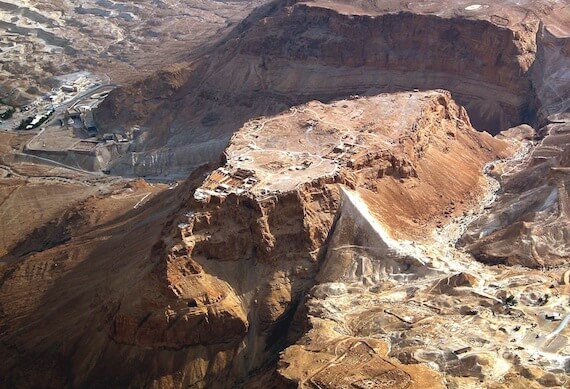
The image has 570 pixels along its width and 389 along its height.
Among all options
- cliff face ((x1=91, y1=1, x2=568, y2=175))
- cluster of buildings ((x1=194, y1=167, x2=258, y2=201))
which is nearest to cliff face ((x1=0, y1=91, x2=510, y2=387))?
cluster of buildings ((x1=194, y1=167, x2=258, y2=201))

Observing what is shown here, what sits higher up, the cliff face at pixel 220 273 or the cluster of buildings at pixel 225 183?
the cluster of buildings at pixel 225 183

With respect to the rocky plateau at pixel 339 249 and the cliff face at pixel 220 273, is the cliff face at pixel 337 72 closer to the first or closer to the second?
the rocky plateau at pixel 339 249

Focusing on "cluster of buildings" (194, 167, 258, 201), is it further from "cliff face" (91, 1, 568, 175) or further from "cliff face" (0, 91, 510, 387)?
"cliff face" (91, 1, 568, 175)

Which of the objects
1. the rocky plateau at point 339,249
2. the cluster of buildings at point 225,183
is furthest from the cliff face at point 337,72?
the cluster of buildings at point 225,183

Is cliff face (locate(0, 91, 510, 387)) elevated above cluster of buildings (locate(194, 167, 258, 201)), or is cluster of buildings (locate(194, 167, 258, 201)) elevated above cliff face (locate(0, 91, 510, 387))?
cluster of buildings (locate(194, 167, 258, 201))

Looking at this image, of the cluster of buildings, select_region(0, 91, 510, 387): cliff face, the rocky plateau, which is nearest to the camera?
the rocky plateau

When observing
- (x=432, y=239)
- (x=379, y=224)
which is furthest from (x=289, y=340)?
(x=432, y=239)

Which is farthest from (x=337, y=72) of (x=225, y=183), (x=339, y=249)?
(x=339, y=249)

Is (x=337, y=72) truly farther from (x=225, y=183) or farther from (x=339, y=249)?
(x=339, y=249)

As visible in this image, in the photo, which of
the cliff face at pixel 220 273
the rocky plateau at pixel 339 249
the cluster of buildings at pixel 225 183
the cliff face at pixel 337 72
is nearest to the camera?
the rocky plateau at pixel 339 249
